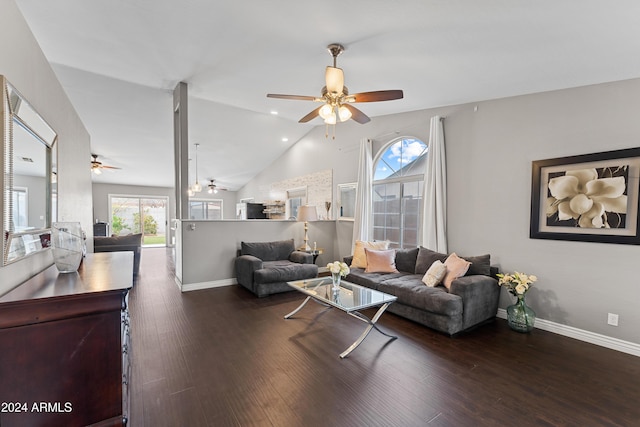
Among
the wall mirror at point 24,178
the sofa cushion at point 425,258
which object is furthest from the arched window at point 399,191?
the wall mirror at point 24,178

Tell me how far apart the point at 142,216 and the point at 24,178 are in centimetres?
1052

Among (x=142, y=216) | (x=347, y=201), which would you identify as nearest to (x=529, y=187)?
(x=347, y=201)

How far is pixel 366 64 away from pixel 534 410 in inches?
137

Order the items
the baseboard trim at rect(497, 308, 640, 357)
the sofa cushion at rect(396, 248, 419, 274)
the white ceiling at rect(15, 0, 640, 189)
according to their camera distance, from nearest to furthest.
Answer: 1. the white ceiling at rect(15, 0, 640, 189)
2. the baseboard trim at rect(497, 308, 640, 357)
3. the sofa cushion at rect(396, 248, 419, 274)

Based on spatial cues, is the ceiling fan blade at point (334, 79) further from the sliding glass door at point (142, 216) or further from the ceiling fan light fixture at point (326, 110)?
the sliding glass door at point (142, 216)

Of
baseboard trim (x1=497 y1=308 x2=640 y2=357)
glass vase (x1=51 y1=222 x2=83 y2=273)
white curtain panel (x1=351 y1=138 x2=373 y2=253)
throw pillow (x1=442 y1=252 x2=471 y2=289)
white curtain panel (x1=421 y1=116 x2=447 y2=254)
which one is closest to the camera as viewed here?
glass vase (x1=51 y1=222 x2=83 y2=273)

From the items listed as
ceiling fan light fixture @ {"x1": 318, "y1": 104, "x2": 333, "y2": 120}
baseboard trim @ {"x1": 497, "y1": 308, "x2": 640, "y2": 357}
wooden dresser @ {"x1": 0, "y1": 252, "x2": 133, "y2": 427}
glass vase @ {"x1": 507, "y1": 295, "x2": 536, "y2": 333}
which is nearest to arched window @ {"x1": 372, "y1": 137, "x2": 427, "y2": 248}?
glass vase @ {"x1": 507, "y1": 295, "x2": 536, "y2": 333}

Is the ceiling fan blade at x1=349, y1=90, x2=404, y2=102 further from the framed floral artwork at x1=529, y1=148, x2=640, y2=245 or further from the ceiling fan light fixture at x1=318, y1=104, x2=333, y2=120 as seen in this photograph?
the framed floral artwork at x1=529, y1=148, x2=640, y2=245

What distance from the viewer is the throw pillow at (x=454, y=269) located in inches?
132

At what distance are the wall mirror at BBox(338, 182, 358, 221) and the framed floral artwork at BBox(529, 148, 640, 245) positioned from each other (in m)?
3.19

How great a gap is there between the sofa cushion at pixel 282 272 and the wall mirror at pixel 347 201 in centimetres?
179

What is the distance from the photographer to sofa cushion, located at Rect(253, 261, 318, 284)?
165 inches

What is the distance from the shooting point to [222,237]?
193 inches

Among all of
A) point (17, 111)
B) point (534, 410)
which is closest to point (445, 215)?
point (534, 410)
